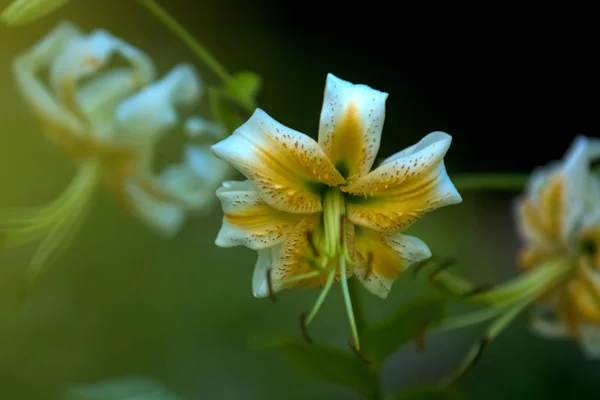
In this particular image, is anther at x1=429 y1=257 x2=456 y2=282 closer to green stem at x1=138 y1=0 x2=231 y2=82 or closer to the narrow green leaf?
the narrow green leaf

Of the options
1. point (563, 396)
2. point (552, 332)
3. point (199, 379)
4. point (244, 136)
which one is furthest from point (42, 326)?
point (244, 136)

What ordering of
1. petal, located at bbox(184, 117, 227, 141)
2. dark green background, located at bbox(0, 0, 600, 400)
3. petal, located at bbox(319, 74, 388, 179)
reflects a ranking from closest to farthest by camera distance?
petal, located at bbox(319, 74, 388, 179)
petal, located at bbox(184, 117, 227, 141)
dark green background, located at bbox(0, 0, 600, 400)

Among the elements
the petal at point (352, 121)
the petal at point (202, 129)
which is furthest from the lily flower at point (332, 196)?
the petal at point (202, 129)

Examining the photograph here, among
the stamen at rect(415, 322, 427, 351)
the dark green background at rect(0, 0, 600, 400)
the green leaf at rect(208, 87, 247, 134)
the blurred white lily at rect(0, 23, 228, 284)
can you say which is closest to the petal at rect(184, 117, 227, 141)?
the blurred white lily at rect(0, 23, 228, 284)

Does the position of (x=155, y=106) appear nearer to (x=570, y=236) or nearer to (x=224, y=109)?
(x=224, y=109)

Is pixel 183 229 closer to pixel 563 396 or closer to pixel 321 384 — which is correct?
pixel 321 384

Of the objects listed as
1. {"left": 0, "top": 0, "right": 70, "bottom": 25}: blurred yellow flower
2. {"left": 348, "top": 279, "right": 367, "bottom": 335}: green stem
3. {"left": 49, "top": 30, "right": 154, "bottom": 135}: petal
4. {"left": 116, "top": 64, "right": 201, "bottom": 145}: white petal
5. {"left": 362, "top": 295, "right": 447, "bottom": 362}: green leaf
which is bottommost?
{"left": 362, "top": 295, "right": 447, "bottom": 362}: green leaf

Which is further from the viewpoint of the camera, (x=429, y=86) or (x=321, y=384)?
(x=429, y=86)
